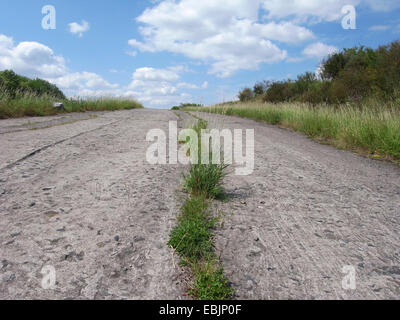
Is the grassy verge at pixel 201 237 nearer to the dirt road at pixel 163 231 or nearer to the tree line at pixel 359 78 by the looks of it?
the dirt road at pixel 163 231

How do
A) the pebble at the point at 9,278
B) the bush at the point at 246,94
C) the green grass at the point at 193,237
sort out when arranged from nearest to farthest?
the pebble at the point at 9,278, the green grass at the point at 193,237, the bush at the point at 246,94

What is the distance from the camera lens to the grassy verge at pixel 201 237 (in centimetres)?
130

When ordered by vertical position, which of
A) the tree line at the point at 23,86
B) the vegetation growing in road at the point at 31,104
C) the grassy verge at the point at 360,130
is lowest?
the grassy verge at the point at 360,130

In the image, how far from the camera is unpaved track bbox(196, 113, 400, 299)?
1386 millimetres

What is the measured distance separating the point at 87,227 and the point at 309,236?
1.45 m

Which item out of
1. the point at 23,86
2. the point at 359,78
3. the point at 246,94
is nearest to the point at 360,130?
the point at 359,78

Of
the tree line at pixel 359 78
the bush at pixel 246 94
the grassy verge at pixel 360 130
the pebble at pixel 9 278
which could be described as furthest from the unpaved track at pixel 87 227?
the bush at pixel 246 94

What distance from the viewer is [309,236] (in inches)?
73.3

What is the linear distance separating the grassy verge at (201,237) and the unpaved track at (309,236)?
0.26 feet

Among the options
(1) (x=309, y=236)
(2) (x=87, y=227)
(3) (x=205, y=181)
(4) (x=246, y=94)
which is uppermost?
(4) (x=246, y=94)

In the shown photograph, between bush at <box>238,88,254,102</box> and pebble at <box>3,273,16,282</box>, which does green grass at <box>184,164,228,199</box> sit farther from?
bush at <box>238,88,254,102</box>

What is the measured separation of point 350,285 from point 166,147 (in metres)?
3.54

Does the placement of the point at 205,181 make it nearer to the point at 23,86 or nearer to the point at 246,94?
the point at 23,86
